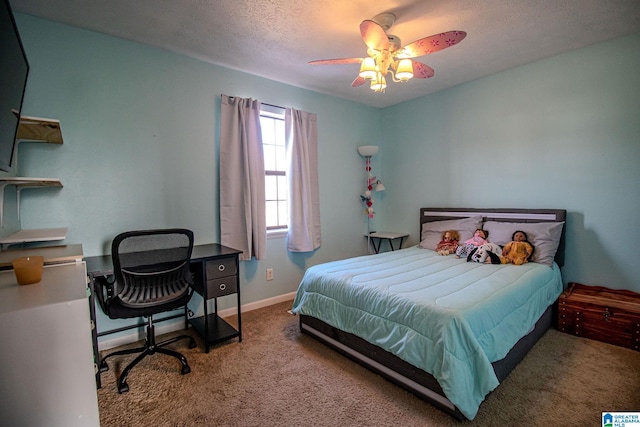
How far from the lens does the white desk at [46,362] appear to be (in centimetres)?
86

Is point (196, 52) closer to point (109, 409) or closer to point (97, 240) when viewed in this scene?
point (97, 240)

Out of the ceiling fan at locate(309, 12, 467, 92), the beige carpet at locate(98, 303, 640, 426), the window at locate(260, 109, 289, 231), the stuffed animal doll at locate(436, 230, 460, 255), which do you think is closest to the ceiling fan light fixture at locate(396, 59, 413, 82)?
the ceiling fan at locate(309, 12, 467, 92)

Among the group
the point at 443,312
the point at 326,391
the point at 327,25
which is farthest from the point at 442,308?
the point at 327,25

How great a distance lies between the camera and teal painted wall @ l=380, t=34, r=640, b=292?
2518 mm

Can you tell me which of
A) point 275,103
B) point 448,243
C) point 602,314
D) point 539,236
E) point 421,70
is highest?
point 275,103

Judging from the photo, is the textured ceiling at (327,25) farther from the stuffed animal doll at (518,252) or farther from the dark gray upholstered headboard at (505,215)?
the stuffed animal doll at (518,252)

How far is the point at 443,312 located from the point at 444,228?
78.8 inches

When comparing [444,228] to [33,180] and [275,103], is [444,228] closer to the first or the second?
[275,103]

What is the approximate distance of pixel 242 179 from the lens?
9.80 ft

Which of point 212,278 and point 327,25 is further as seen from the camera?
point 212,278

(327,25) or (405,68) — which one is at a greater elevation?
(327,25)

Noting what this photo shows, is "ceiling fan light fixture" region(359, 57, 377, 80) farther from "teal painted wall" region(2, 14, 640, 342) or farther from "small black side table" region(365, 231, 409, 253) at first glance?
"small black side table" region(365, 231, 409, 253)

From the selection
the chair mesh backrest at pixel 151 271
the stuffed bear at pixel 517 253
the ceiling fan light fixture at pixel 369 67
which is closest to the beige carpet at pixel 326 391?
the chair mesh backrest at pixel 151 271

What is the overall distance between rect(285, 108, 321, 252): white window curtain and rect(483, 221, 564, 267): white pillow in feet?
6.38
